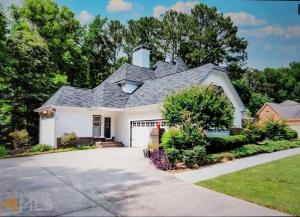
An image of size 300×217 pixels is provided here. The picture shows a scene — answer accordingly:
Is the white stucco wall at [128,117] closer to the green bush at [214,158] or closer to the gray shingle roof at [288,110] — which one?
the green bush at [214,158]

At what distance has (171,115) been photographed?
41.9ft

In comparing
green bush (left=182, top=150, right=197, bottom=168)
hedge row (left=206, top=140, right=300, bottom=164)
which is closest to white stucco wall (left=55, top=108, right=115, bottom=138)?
hedge row (left=206, top=140, right=300, bottom=164)

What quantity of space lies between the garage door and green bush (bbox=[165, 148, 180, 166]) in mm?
7049

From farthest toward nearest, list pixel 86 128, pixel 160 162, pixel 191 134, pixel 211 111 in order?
pixel 86 128 → pixel 211 111 → pixel 191 134 → pixel 160 162

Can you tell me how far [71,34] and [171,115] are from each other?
24433 millimetres

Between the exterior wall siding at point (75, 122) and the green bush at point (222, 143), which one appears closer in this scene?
the green bush at point (222, 143)

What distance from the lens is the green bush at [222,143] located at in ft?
43.4

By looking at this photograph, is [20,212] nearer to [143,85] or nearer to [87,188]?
[87,188]

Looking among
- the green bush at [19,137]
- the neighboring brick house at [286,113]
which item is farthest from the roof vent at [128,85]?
the neighboring brick house at [286,113]

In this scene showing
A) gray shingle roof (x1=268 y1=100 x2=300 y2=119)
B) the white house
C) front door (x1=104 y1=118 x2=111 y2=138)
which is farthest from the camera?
gray shingle roof (x1=268 y1=100 x2=300 y2=119)

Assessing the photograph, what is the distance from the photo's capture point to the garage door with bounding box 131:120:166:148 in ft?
60.8

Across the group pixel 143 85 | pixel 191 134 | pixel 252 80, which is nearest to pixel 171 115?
pixel 191 134

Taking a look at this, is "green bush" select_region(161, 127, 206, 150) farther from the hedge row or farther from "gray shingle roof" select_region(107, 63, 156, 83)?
"gray shingle roof" select_region(107, 63, 156, 83)

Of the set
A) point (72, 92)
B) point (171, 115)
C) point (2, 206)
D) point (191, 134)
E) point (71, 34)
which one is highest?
point (71, 34)
